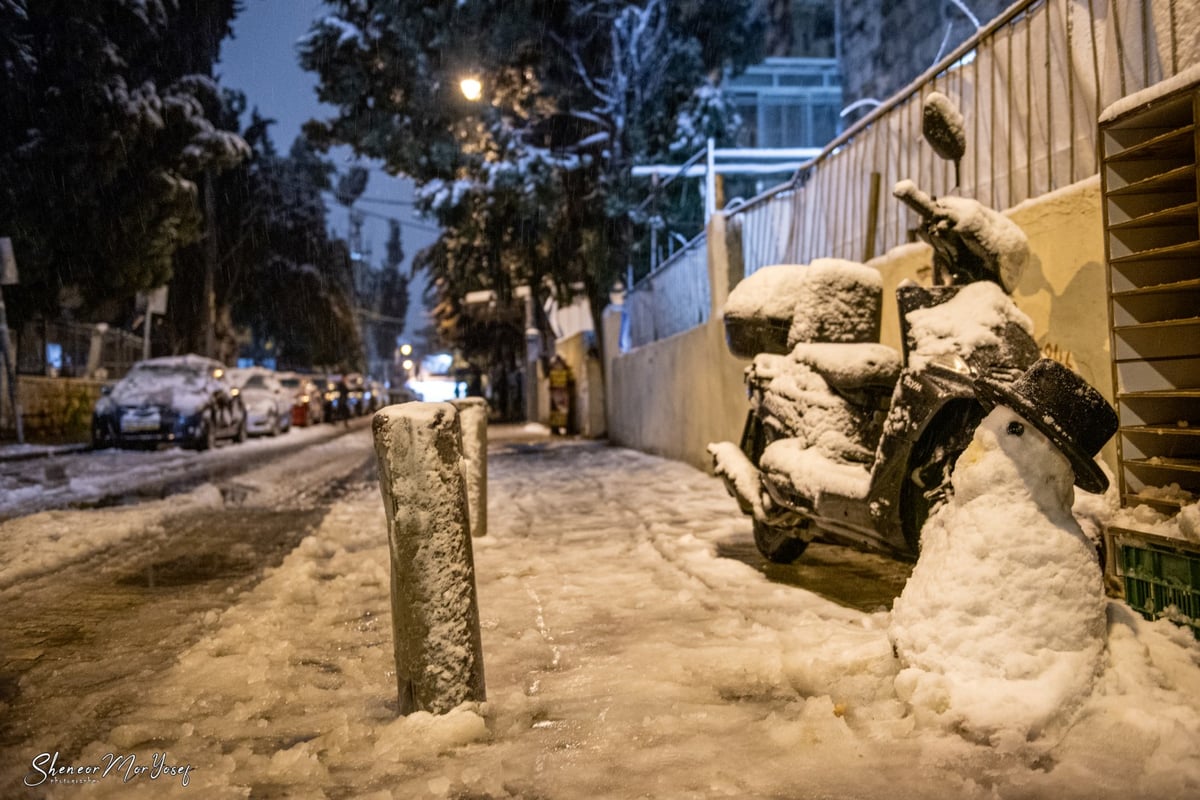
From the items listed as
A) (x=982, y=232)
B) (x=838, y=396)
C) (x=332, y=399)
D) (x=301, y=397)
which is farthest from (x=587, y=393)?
(x=982, y=232)

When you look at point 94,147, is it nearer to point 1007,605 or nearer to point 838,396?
point 838,396

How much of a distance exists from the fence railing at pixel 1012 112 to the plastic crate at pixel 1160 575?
7.23ft

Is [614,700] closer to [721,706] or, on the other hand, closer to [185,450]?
[721,706]

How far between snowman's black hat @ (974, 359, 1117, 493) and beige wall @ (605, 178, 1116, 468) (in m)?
1.78

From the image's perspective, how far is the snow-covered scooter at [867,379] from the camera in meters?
3.69

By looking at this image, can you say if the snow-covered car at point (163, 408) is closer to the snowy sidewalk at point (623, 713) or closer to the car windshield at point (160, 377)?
the car windshield at point (160, 377)

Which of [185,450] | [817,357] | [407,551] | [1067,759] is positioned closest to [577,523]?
[817,357]

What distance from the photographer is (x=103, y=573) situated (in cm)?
561

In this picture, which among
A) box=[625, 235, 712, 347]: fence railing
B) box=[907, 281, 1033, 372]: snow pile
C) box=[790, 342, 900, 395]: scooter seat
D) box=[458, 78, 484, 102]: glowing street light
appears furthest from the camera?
box=[458, 78, 484, 102]: glowing street light

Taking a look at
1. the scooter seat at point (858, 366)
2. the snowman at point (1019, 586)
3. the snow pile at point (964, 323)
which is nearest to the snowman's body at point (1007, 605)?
the snowman at point (1019, 586)

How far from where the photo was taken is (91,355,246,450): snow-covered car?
16234 millimetres

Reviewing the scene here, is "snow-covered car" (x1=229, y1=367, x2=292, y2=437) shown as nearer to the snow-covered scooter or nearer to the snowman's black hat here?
the snow-covered scooter

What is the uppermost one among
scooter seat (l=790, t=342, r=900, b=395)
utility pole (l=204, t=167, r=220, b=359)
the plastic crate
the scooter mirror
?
utility pole (l=204, t=167, r=220, b=359)

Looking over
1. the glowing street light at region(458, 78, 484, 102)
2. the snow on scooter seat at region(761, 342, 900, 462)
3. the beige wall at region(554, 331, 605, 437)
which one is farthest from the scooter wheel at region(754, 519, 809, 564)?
the beige wall at region(554, 331, 605, 437)
